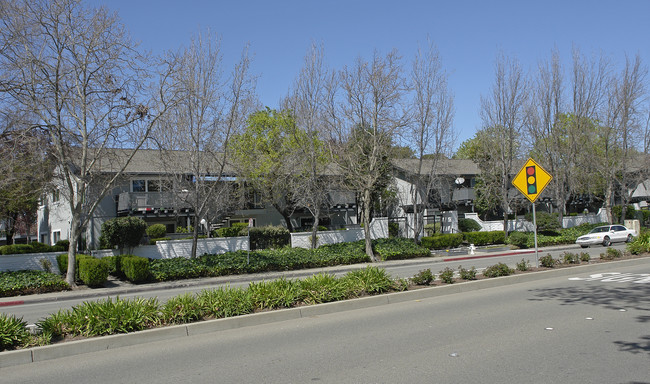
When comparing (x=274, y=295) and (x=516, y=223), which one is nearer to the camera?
(x=274, y=295)

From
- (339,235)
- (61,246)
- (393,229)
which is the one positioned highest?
(393,229)

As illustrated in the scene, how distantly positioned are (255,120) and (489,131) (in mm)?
16246

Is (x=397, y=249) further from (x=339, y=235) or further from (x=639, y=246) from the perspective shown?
(x=639, y=246)

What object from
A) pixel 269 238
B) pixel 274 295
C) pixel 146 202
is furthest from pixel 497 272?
pixel 146 202

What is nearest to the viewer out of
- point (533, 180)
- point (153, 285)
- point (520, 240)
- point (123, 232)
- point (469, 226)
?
point (533, 180)

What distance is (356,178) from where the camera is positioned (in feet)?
81.0

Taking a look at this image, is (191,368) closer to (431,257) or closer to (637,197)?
(431,257)

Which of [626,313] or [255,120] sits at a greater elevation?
[255,120]

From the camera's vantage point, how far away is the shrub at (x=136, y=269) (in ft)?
60.1

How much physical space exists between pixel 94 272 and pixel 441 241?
67.8ft

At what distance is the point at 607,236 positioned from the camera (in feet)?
95.4

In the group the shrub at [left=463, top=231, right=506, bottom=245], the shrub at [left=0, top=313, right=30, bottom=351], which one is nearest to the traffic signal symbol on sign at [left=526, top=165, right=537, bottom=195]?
the shrub at [left=0, top=313, right=30, bottom=351]

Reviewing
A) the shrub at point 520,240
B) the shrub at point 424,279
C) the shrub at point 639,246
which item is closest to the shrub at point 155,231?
the shrub at point 520,240

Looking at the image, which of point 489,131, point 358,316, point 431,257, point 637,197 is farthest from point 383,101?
point 637,197
